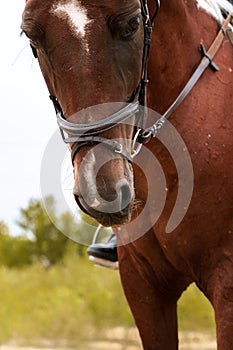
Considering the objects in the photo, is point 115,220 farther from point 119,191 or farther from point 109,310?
point 109,310

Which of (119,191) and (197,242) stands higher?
(119,191)

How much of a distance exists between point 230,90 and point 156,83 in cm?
39

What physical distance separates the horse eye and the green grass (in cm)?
747

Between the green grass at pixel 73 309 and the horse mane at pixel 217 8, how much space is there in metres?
6.60

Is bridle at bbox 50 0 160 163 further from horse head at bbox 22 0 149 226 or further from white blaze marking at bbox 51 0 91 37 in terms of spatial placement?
white blaze marking at bbox 51 0 91 37

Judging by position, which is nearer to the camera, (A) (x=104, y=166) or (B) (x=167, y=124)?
(A) (x=104, y=166)

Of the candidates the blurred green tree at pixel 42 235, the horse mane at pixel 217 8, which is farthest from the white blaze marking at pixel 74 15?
the blurred green tree at pixel 42 235

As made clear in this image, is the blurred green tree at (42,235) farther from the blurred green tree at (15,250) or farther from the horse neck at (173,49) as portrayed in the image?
the horse neck at (173,49)

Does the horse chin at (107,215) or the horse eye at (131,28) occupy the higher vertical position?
the horse eye at (131,28)

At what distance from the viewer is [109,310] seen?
1200cm

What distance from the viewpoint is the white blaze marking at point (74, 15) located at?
3.93 m

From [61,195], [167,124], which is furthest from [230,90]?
[61,195]

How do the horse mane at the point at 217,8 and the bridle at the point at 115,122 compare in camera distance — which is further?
the horse mane at the point at 217,8

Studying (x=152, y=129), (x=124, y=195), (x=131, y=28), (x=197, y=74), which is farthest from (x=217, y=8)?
(x=124, y=195)
